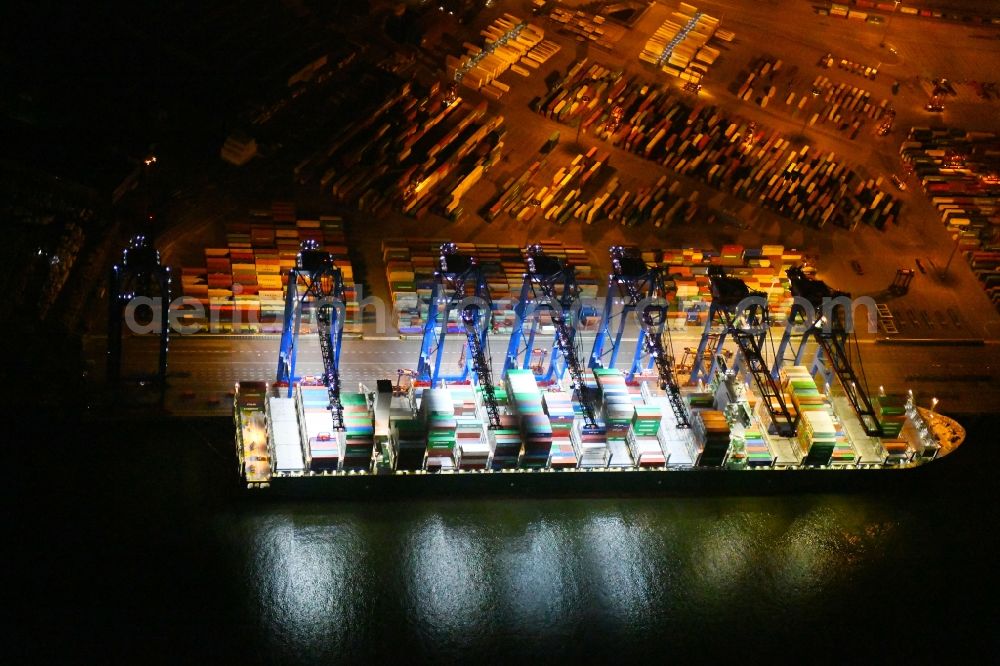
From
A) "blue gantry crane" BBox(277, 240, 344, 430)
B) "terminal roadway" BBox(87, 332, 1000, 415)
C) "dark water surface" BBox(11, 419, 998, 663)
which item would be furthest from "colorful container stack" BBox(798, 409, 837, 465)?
"blue gantry crane" BBox(277, 240, 344, 430)

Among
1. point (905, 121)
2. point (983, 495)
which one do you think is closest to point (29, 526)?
point (983, 495)

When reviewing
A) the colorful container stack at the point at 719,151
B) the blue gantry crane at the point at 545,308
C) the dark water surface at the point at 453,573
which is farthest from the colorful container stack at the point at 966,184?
the blue gantry crane at the point at 545,308

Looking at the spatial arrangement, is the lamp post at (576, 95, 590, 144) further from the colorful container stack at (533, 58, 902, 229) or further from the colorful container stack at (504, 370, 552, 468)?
the colorful container stack at (504, 370, 552, 468)

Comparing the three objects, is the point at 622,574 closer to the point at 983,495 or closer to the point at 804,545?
the point at 804,545

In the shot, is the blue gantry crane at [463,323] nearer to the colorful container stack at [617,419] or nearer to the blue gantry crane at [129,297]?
the colorful container stack at [617,419]

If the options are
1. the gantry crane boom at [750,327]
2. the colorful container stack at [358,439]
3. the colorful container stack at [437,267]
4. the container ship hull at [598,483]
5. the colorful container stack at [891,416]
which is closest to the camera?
the colorful container stack at [358,439]

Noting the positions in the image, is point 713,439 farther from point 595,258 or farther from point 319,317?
point 319,317
